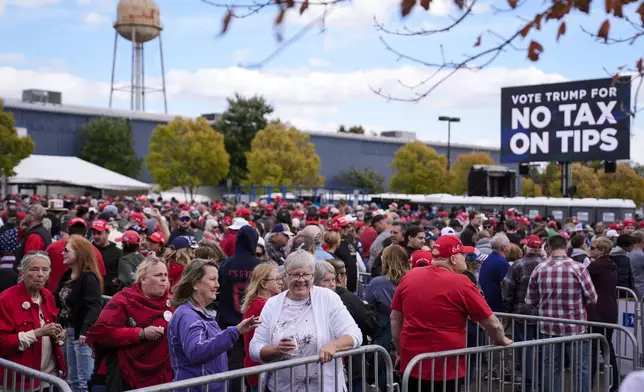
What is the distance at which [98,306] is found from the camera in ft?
23.9

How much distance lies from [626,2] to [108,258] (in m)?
7.12

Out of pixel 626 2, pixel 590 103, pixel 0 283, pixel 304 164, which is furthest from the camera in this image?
pixel 304 164

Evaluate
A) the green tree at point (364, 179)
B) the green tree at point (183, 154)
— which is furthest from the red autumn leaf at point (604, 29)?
the green tree at point (364, 179)

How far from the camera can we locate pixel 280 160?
6731 cm

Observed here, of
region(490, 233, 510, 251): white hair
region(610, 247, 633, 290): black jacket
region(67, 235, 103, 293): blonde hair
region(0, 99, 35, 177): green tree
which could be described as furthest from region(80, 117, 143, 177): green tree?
region(67, 235, 103, 293): blonde hair

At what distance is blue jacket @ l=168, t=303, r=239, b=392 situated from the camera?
16.1 ft

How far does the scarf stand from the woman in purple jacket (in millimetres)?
588

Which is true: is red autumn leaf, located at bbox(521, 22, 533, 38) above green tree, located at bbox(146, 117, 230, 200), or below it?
below

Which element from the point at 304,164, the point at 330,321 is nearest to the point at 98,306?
Answer: the point at 330,321

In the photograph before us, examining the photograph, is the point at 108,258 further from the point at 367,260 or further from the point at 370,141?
the point at 370,141

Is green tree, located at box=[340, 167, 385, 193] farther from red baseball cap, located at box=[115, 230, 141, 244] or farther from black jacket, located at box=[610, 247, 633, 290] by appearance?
red baseball cap, located at box=[115, 230, 141, 244]

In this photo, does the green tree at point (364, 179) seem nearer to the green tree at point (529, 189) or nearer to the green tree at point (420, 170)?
the green tree at point (420, 170)

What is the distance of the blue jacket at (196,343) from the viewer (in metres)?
4.92

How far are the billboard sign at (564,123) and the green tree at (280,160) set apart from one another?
36466 mm
